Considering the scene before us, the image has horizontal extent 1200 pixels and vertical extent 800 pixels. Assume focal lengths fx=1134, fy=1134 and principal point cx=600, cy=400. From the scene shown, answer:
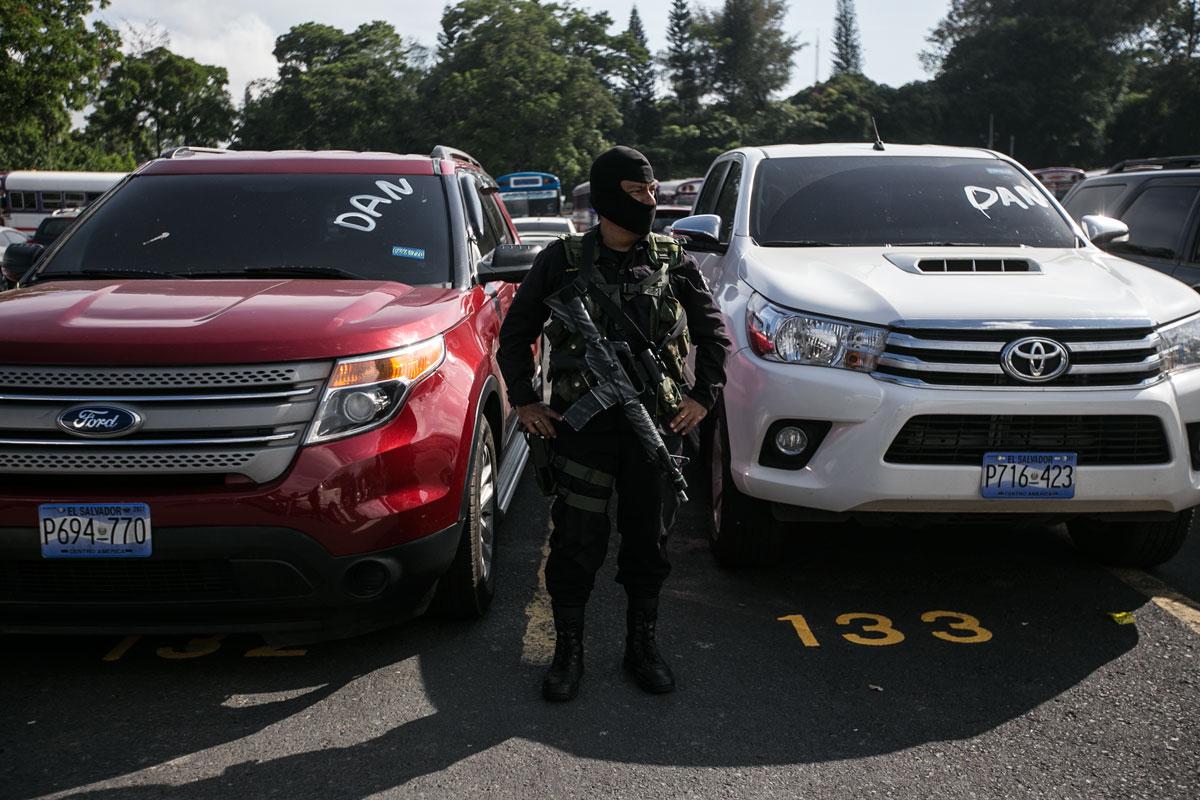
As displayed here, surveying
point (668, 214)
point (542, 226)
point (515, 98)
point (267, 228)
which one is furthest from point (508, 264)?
point (515, 98)

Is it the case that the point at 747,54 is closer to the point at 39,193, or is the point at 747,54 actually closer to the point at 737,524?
the point at 39,193

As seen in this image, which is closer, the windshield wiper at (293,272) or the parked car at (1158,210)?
the windshield wiper at (293,272)

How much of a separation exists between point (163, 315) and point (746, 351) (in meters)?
2.17

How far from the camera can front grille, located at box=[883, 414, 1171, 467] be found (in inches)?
160

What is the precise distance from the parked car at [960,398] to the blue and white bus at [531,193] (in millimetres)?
A: 39611

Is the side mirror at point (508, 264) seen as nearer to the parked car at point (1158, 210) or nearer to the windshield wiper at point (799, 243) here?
the windshield wiper at point (799, 243)

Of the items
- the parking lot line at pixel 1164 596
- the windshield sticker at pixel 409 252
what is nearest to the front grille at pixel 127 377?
the windshield sticker at pixel 409 252

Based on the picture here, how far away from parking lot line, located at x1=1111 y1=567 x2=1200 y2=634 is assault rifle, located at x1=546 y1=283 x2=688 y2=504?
88.3 inches

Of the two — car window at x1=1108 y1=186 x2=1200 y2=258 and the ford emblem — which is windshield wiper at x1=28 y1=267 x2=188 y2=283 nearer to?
the ford emblem

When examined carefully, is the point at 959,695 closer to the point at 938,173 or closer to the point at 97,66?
the point at 938,173

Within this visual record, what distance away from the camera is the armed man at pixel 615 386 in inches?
140

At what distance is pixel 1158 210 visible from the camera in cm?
790

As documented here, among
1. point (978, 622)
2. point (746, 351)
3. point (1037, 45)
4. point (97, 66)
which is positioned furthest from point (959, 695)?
point (1037, 45)

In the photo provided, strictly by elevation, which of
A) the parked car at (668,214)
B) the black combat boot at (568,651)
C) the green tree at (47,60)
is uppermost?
the green tree at (47,60)
